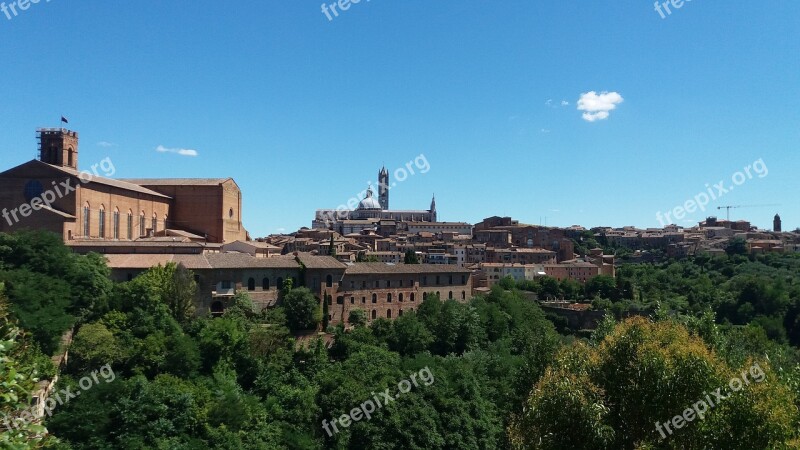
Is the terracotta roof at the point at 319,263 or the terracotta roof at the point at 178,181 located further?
the terracotta roof at the point at 178,181

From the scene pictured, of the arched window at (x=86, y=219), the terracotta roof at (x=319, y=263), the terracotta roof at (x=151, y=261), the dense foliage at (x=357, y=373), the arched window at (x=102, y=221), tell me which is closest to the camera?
the dense foliage at (x=357, y=373)

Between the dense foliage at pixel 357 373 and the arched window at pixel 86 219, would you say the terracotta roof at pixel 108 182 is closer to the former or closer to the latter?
the arched window at pixel 86 219

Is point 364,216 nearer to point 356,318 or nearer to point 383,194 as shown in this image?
point 383,194

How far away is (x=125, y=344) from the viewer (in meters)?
23.8

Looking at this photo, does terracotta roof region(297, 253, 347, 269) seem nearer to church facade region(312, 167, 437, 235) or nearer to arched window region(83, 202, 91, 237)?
arched window region(83, 202, 91, 237)

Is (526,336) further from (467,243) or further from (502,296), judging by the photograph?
(467,243)

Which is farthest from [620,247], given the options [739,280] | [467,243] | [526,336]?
[526,336]

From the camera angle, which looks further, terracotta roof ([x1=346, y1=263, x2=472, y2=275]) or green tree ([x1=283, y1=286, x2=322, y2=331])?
terracotta roof ([x1=346, y1=263, x2=472, y2=275])

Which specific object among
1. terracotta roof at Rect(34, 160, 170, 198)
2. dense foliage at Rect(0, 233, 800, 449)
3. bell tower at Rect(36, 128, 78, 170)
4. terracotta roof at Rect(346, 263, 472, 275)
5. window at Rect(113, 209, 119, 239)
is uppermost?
bell tower at Rect(36, 128, 78, 170)

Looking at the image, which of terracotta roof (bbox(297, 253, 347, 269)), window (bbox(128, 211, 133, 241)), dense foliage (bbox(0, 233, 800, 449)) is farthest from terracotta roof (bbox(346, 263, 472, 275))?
window (bbox(128, 211, 133, 241))

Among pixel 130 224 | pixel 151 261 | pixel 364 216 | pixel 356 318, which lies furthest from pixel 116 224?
pixel 364 216

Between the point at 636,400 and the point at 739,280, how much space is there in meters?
50.1

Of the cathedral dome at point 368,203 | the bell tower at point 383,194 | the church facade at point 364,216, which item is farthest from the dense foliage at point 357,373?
the bell tower at point 383,194

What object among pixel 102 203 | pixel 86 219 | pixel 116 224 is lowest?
pixel 116 224
